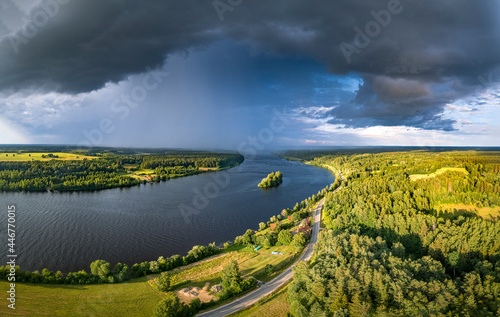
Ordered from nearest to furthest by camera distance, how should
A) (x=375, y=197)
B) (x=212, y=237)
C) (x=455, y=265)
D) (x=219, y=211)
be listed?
1. (x=455, y=265)
2. (x=212, y=237)
3. (x=375, y=197)
4. (x=219, y=211)

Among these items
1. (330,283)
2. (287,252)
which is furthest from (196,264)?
(330,283)

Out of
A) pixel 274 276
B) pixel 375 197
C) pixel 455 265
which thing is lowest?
pixel 274 276

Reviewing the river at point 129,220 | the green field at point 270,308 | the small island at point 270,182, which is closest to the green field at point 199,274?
the green field at point 270,308

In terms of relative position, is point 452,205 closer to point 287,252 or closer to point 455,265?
point 455,265

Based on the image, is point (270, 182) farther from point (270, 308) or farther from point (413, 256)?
point (270, 308)

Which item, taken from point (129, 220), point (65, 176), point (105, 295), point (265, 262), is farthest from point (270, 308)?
point (65, 176)

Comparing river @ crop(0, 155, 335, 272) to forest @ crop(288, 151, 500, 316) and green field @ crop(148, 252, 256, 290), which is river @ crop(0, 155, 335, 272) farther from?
forest @ crop(288, 151, 500, 316)

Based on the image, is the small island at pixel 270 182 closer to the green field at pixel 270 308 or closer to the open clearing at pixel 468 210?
the open clearing at pixel 468 210
